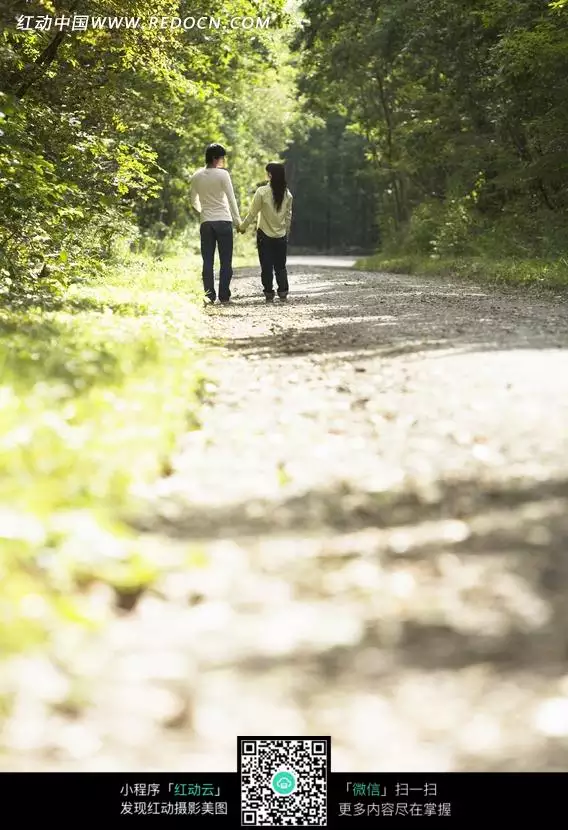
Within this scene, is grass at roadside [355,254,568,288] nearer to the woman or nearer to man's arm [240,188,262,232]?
the woman

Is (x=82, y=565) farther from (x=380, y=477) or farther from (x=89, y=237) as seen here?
(x=89, y=237)

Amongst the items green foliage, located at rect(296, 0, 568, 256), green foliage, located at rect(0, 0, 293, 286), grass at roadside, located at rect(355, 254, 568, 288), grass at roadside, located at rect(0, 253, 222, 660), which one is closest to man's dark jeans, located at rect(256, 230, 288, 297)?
green foliage, located at rect(0, 0, 293, 286)

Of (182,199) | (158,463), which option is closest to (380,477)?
(158,463)

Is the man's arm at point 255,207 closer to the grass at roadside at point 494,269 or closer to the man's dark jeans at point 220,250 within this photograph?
the man's dark jeans at point 220,250

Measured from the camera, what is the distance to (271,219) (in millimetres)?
14805

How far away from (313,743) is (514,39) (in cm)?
1936

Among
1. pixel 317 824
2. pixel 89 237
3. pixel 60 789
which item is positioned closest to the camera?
pixel 60 789

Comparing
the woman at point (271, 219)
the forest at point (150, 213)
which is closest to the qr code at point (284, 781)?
the forest at point (150, 213)

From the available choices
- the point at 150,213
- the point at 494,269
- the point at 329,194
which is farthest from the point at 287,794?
the point at 329,194

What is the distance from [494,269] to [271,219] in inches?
245

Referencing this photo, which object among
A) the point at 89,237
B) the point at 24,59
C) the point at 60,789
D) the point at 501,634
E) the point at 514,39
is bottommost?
the point at 60,789

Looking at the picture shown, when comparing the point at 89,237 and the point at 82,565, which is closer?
the point at 82,565

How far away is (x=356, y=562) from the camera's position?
3020mm

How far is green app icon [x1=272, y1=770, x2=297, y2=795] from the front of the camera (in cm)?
198
